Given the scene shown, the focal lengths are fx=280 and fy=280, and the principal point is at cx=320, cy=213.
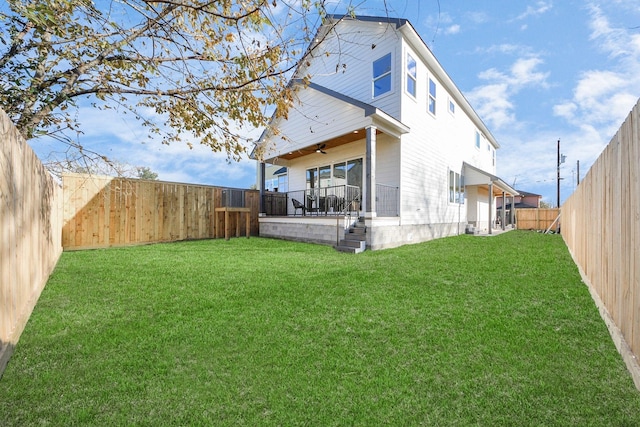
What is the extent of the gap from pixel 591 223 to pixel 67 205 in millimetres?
11356

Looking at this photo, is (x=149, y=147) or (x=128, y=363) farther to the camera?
(x=149, y=147)

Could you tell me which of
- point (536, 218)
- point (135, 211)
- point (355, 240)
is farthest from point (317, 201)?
point (536, 218)

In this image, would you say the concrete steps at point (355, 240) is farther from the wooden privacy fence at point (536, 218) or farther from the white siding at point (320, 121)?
the wooden privacy fence at point (536, 218)

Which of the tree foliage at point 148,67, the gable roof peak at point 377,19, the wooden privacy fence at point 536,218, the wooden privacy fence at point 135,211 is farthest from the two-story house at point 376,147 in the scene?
the wooden privacy fence at point 536,218

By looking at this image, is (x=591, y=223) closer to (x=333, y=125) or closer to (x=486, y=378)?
(x=486, y=378)

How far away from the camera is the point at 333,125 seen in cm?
973

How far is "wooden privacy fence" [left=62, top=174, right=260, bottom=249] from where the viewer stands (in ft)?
25.5

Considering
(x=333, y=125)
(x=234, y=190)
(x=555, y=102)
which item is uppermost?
(x=555, y=102)

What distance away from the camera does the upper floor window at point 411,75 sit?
9934 mm

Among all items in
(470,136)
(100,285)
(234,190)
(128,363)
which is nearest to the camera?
(128,363)

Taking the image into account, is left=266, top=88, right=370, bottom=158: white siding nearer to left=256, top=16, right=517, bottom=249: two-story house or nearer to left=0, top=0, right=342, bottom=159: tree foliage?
left=256, top=16, right=517, bottom=249: two-story house

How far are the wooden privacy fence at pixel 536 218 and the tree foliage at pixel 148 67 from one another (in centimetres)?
1861

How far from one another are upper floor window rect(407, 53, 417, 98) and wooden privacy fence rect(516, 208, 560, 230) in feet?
40.4

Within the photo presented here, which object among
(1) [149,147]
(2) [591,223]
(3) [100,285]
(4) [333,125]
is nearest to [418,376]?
(2) [591,223]
